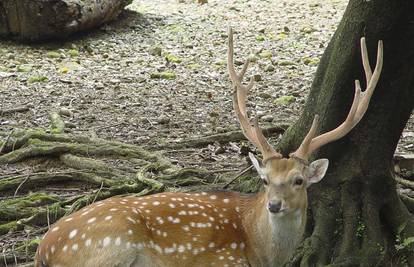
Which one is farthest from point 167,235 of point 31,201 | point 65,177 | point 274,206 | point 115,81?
point 115,81

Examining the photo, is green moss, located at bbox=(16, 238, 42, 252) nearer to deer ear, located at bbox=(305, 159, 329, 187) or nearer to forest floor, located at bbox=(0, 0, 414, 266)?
forest floor, located at bbox=(0, 0, 414, 266)

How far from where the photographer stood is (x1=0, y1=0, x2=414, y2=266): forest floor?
8766 millimetres

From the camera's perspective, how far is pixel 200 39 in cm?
1427

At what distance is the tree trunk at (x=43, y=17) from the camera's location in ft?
41.7

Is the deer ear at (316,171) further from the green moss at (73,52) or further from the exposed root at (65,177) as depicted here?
A: the green moss at (73,52)

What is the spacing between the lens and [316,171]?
4.80 metres

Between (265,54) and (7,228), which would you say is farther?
(265,54)

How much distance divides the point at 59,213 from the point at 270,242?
6.69 feet

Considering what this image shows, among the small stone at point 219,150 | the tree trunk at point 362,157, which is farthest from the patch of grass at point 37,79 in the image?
the tree trunk at point 362,157

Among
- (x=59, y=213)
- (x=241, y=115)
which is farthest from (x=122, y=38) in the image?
(x=241, y=115)

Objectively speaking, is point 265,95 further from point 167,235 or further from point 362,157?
point 167,235

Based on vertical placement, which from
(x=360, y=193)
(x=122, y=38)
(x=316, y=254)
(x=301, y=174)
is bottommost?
(x=122, y=38)

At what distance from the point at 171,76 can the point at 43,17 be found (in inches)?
104

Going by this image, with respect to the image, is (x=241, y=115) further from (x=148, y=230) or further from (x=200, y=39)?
(x=200, y=39)
